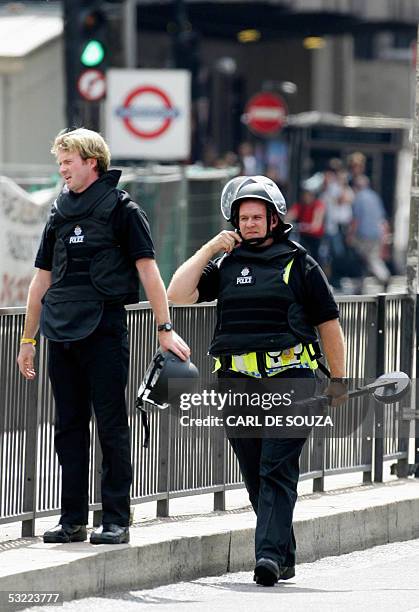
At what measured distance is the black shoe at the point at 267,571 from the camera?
302 inches

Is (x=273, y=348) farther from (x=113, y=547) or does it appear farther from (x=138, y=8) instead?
(x=138, y=8)

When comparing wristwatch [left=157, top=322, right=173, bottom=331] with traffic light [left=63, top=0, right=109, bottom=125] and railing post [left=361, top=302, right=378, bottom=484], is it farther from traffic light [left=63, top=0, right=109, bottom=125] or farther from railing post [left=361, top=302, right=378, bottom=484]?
traffic light [left=63, top=0, right=109, bottom=125]

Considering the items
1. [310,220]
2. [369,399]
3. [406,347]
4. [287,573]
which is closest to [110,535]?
[287,573]

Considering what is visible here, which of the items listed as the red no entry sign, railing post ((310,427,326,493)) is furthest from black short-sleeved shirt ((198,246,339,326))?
the red no entry sign

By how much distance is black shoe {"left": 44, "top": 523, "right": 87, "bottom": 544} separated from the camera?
25.8ft

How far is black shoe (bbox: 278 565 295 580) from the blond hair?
1.91 m

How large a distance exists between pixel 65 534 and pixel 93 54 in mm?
10781

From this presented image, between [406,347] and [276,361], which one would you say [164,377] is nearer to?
[276,361]

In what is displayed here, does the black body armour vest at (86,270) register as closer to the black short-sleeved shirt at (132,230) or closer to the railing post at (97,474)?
the black short-sleeved shirt at (132,230)

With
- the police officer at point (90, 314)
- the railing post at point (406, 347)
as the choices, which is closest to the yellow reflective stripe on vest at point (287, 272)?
the police officer at point (90, 314)

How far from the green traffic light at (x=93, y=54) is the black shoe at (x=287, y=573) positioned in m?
10.8

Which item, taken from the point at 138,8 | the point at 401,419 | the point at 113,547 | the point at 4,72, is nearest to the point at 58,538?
the point at 113,547

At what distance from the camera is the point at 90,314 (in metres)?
7.68

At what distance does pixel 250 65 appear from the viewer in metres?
40.3
